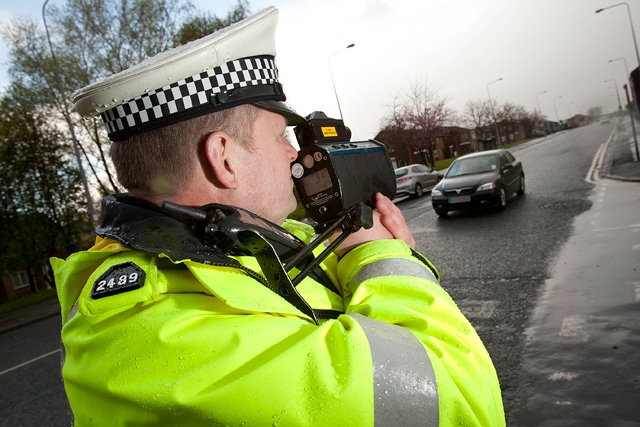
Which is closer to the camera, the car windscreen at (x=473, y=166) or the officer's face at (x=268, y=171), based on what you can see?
the officer's face at (x=268, y=171)

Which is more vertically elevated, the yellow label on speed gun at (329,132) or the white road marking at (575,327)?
the yellow label on speed gun at (329,132)

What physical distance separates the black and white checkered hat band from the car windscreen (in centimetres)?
1091

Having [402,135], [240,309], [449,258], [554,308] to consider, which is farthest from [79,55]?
[240,309]

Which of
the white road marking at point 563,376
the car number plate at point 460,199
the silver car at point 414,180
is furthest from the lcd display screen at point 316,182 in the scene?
the silver car at point 414,180

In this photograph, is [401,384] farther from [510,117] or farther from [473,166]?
[510,117]

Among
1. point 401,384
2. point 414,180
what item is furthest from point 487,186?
point 401,384

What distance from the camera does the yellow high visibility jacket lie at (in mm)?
726

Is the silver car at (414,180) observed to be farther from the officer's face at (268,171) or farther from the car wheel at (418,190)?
the officer's face at (268,171)

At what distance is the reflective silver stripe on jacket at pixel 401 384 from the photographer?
76 cm

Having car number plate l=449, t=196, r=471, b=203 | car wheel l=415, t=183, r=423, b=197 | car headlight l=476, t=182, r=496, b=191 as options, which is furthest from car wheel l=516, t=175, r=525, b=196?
car wheel l=415, t=183, r=423, b=197

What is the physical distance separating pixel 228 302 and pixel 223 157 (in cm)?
38

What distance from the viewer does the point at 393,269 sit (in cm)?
104

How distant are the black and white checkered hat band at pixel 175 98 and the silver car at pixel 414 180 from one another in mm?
15016

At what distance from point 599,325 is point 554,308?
2.01 feet
